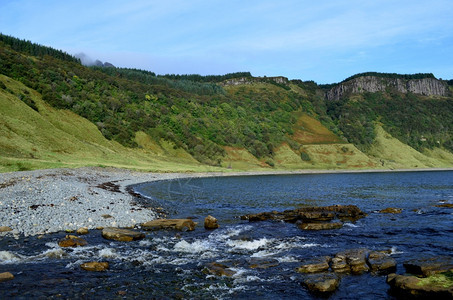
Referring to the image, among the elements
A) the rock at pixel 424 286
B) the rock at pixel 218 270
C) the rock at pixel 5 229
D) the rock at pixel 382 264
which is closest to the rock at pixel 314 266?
the rock at pixel 382 264

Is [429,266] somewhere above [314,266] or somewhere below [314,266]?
above

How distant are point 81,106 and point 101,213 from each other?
320 ft

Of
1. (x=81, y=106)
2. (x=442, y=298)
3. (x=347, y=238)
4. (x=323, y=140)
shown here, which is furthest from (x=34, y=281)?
(x=323, y=140)

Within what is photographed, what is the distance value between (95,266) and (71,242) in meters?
4.30

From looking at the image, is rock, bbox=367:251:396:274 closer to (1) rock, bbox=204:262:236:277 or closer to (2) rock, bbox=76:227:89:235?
(1) rock, bbox=204:262:236:277

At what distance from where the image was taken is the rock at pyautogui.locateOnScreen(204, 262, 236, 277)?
1424cm

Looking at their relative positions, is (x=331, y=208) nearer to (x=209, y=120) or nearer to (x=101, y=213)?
(x=101, y=213)

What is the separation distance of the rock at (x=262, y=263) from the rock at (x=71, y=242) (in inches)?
384

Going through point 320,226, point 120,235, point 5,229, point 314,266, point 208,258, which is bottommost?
point 320,226

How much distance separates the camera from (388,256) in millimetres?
16203

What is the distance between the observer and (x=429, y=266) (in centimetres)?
1365

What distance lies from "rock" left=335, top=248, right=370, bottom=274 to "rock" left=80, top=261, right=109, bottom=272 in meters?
11.5

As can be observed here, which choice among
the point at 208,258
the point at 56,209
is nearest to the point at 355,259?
the point at 208,258

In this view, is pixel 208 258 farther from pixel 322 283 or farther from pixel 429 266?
pixel 429 266
